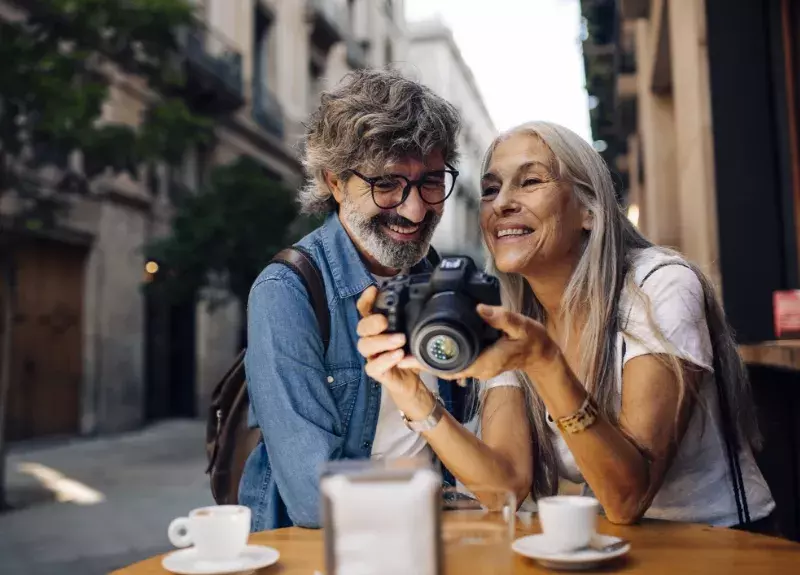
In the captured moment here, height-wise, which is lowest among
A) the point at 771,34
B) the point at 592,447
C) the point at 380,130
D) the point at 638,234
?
the point at 592,447

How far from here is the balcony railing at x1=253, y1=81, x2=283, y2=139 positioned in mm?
18078

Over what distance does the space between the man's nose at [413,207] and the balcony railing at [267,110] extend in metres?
16.1

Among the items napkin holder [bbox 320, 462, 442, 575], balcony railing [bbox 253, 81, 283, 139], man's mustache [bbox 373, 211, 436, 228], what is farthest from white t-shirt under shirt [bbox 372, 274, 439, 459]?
balcony railing [bbox 253, 81, 283, 139]

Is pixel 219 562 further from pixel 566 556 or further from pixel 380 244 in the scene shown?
pixel 380 244

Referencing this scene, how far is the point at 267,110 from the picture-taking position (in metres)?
18.6

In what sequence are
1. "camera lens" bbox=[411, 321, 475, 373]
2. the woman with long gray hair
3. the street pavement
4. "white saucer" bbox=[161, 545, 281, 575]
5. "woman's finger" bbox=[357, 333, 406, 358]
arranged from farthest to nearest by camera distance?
1. the street pavement
2. the woman with long gray hair
3. "woman's finger" bbox=[357, 333, 406, 358]
4. "camera lens" bbox=[411, 321, 475, 373]
5. "white saucer" bbox=[161, 545, 281, 575]

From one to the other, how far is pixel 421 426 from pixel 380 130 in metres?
0.90

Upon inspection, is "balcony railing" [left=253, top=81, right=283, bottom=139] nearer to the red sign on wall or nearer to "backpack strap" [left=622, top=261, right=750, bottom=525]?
the red sign on wall

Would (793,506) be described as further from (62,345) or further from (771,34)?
(62,345)

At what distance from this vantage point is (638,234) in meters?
2.38

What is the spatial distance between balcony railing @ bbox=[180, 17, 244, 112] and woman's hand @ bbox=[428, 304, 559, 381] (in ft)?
45.3

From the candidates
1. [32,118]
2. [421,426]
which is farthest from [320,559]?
[32,118]

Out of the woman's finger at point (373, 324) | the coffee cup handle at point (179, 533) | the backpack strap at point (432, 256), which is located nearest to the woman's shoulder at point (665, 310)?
the woman's finger at point (373, 324)

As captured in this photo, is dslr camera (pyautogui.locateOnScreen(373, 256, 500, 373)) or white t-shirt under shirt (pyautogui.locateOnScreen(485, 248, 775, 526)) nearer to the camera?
dslr camera (pyautogui.locateOnScreen(373, 256, 500, 373))
